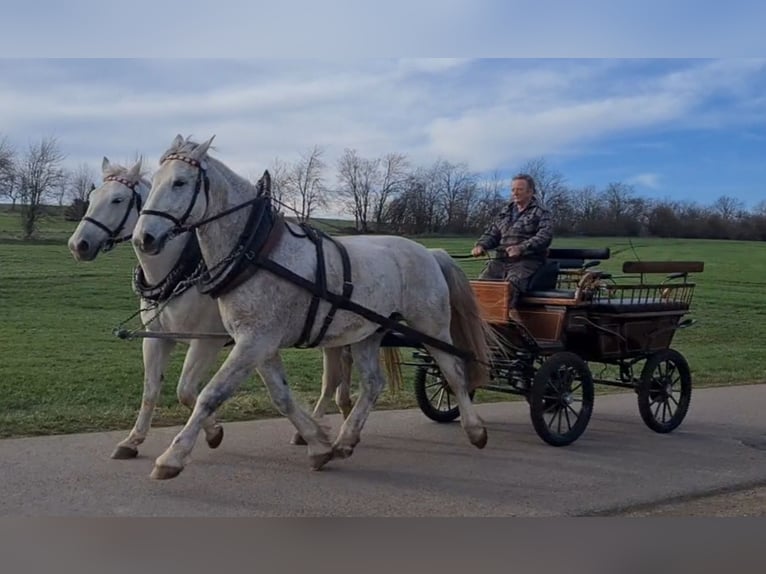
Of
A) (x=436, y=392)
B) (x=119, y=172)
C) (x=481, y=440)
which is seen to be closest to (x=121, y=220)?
(x=119, y=172)

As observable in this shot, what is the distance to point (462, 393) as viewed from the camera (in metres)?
6.57

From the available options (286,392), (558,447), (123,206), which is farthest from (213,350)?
(558,447)

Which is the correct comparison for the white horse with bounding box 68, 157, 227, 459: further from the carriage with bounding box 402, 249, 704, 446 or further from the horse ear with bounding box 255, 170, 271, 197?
the carriage with bounding box 402, 249, 704, 446

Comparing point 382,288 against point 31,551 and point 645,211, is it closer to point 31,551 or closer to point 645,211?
point 31,551

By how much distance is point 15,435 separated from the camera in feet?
21.7

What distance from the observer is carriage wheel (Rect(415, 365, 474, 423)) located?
7656 millimetres

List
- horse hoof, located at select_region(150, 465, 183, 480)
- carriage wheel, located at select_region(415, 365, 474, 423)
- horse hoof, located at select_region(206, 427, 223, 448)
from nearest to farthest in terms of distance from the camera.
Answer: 1. horse hoof, located at select_region(150, 465, 183, 480)
2. horse hoof, located at select_region(206, 427, 223, 448)
3. carriage wheel, located at select_region(415, 365, 474, 423)

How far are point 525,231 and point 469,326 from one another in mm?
992

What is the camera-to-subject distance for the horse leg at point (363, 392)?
6.15 metres

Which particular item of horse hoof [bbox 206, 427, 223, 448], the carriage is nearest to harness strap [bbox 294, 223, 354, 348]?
horse hoof [bbox 206, 427, 223, 448]

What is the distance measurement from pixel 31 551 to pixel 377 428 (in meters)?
3.82

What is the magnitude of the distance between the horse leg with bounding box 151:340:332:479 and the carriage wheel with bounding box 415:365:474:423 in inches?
73.6

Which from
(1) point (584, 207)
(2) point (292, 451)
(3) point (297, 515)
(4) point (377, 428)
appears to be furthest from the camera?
(1) point (584, 207)

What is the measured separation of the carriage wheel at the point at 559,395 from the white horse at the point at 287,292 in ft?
1.51
